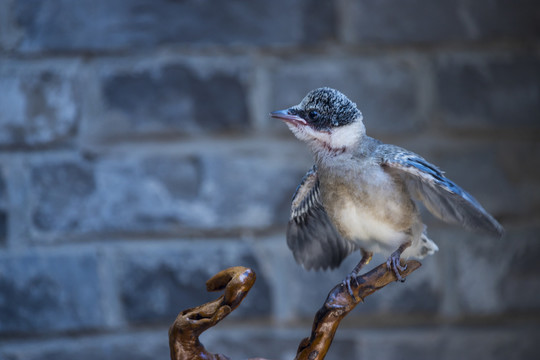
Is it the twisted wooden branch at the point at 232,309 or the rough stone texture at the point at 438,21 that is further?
the rough stone texture at the point at 438,21

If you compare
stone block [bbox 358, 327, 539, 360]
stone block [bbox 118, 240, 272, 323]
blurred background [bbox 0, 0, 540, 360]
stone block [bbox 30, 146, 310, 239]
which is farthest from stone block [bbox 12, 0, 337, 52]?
stone block [bbox 358, 327, 539, 360]

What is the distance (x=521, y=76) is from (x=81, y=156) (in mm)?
990

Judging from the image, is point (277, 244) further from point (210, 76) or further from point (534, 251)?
point (534, 251)

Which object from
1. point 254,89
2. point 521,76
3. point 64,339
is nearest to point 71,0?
point 254,89

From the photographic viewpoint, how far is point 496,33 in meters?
1.28

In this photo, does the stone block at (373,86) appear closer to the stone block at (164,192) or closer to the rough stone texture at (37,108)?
the stone block at (164,192)

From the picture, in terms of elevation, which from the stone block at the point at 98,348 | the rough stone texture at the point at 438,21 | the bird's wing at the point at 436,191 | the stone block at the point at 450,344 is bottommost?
the stone block at the point at 450,344

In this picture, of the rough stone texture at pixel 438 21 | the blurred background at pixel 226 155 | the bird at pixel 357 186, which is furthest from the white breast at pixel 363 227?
the rough stone texture at pixel 438 21

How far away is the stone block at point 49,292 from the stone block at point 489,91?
868 mm

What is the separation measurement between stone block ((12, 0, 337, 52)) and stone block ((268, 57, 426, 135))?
0.07 m

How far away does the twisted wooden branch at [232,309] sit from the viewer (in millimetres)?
626

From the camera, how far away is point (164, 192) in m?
1.29

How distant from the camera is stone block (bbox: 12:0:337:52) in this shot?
1.26 metres

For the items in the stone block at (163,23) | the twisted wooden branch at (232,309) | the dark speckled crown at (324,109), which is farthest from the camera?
the stone block at (163,23)
